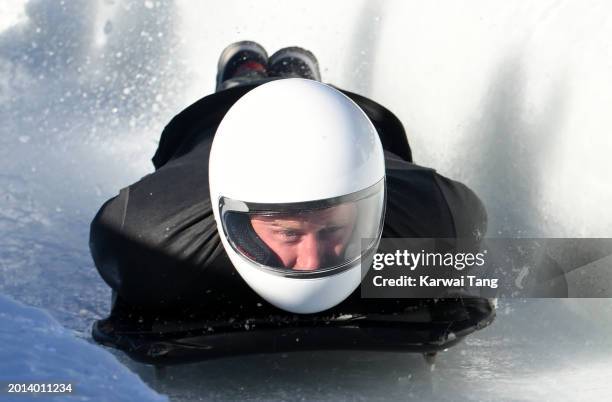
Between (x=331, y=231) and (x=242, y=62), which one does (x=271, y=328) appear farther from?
(x=242, y=62)

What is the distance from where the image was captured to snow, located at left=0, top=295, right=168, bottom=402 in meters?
2.55

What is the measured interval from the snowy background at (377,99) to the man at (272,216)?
0.24m

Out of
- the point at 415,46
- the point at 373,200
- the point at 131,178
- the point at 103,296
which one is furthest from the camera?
the point at 415,46

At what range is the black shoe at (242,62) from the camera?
15.0 feet

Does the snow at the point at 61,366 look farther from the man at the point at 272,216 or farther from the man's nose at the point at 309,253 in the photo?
the man's nose at the point at 309,253

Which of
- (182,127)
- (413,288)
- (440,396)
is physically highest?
(182,127)

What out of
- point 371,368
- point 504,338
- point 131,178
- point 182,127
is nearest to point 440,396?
point 371,368

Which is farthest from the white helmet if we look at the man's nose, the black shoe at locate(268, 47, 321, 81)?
the black shoe at locate(268, 47, 321, 81)

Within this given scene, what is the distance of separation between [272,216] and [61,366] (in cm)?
75

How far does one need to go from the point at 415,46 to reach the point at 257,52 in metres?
0.88

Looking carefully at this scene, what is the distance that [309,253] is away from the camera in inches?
101

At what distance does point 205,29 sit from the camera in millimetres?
6039

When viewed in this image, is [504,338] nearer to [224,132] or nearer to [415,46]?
[224,132]

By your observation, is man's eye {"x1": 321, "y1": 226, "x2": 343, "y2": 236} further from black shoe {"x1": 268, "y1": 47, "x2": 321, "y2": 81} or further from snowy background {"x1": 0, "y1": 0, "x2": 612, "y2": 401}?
black shoe {"x1": 268, "y1": 47, "x2": 321, "y2": 81}
